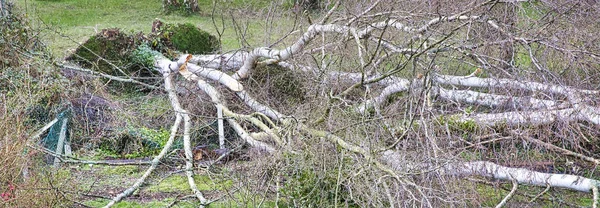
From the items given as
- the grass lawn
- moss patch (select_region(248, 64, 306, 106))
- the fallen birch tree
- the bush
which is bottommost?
the grass lawn

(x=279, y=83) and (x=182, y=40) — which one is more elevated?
(x=279, y=83)

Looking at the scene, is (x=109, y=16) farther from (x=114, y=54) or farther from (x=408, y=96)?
(x=408, y=96)

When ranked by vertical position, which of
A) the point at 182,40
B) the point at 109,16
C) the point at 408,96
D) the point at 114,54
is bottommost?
the point at 109,16

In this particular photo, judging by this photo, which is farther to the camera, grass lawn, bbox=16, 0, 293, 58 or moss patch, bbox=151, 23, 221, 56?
grass lawn, bbox=16, 0, 293, 58

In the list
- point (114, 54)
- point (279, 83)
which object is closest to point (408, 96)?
point (279, 83)

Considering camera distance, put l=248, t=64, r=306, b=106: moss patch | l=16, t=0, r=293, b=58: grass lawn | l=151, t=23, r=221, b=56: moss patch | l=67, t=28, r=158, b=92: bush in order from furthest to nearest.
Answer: l=16, t=0, r=293, b=58: grass lawn, l=151, t=23, r=221, b=56: moss patch, l=67, t=28, r=158, b=92: bush, l=248, t=64, r=306, b=106: moss patch

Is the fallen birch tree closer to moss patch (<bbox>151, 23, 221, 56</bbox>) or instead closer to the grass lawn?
moss patch (<bbox>151, 23, 221, 56</bbox>)

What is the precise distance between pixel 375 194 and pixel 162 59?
21.6 ft

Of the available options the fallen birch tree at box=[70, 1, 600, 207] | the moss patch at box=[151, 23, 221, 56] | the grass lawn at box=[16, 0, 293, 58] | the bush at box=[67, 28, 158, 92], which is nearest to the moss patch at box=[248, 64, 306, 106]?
the fallen birch tree at box=[70, 1, 600, 207]

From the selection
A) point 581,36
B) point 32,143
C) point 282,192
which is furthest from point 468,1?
point 32,143

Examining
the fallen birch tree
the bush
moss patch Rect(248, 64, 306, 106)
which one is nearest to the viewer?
the fallen birch tree

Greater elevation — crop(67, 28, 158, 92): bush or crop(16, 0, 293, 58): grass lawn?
crop(67, 28, 158, 92): bush

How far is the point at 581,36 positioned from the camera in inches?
380

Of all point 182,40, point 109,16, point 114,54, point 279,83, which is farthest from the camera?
point 109,16
